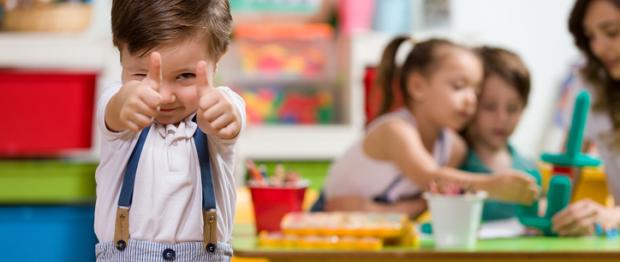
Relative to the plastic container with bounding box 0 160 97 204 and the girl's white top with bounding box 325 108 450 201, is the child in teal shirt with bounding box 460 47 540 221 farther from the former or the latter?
the plastic container with bounding box 0 160 97 204

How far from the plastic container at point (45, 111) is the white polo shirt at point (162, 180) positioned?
2558 mm

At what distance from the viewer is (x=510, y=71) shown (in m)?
1.76

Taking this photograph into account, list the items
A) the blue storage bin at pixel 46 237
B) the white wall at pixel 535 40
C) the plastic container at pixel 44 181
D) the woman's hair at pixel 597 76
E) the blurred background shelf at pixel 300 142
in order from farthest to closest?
the white wall at pixel 535 40 → the blurred background shelf at pixel 300 142 → the plastic container at pixel 44 181 → the blue storage bin at pixel 46 237 → the woman's hair at pixel 597 76

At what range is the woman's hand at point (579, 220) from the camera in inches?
61.1

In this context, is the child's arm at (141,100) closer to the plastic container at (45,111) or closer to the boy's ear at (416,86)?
the boy's ear at (416,86)

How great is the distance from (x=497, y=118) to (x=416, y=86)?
0.64ft

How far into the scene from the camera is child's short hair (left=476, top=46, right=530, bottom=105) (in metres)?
1.76

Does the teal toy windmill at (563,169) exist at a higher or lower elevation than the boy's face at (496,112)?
lower

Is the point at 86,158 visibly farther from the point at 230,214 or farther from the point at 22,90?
the point at 230,214

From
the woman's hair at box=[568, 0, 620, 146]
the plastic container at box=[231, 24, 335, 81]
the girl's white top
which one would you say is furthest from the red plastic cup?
the plastic container at box=[231, 24, 335, 81]

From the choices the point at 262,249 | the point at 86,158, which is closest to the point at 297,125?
the point at 86,158

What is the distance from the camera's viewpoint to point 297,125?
3.63 meters

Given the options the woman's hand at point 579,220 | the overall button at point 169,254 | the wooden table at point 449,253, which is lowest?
the wooden table at point 449,253

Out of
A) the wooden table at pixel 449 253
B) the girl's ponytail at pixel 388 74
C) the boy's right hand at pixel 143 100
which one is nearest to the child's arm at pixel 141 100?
the boy's right hand at pixel 143 100
